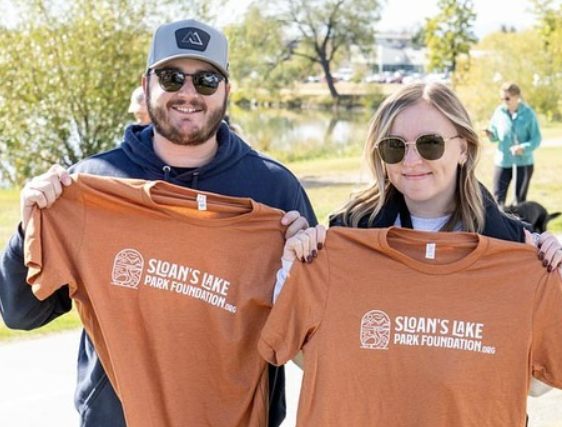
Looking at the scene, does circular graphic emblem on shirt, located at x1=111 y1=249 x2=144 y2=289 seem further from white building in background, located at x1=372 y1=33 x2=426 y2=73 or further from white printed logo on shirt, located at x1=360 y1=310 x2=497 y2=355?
white building in background, located at x1=372 y1=33 x2=426 y2=73

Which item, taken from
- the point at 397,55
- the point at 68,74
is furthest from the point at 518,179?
the point at 397,55

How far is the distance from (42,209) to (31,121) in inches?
585

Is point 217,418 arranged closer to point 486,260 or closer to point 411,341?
point 411,341

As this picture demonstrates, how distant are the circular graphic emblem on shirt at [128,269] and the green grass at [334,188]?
3863mm

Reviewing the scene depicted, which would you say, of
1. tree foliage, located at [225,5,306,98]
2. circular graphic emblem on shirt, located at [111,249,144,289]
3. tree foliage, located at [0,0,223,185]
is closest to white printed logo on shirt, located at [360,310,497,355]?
circular graphic emblem on shirt, located at [111,249,144,289]

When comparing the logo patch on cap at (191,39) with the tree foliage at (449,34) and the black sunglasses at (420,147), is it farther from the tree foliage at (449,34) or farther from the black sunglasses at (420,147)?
the tree foliage at (449,34)

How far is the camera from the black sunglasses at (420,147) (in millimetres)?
2939

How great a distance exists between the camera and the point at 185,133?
311 cm

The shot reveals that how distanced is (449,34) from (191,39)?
192 ft

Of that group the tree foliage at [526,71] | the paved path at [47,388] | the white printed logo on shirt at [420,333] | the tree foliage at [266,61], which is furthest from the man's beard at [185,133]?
the tree foliage at [266,61]

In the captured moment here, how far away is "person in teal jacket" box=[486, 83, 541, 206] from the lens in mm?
10922

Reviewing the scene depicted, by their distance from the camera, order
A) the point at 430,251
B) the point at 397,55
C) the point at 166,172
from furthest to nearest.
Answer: the point at 397,55 < the point at 166,172 < the point at 430,251

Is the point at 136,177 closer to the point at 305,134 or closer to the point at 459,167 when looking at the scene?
the point at 459,167

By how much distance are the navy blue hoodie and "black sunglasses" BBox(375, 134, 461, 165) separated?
1.59ft
